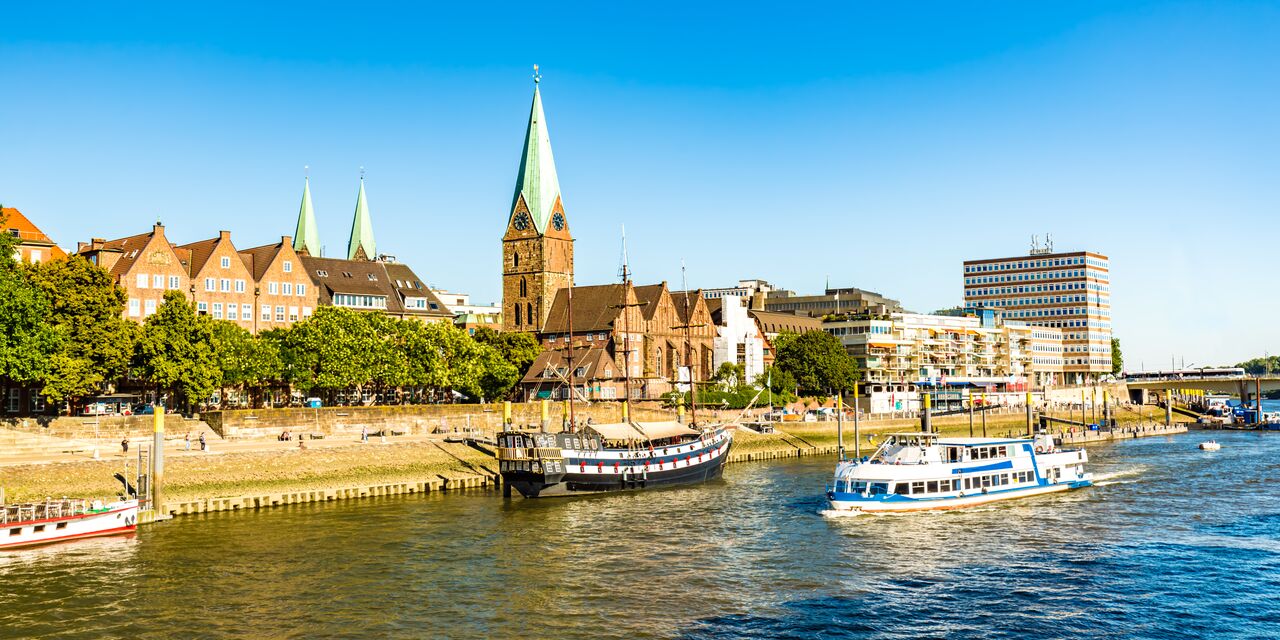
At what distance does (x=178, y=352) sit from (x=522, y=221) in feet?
264

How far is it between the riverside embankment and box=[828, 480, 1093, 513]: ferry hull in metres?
30.6

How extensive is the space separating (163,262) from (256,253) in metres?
17.7

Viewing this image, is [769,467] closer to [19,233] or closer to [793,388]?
[793,388]

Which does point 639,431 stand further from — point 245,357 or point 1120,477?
point 245,357

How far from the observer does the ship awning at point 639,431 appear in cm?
8206

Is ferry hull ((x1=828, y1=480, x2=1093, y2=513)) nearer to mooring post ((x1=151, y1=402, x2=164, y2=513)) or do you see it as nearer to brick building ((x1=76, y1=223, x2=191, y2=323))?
mooring post ((x1=151, y1=402, x2=164, y2=513))

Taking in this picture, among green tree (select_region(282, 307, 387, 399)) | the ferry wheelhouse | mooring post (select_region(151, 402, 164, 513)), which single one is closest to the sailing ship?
the ferry wheelhouse

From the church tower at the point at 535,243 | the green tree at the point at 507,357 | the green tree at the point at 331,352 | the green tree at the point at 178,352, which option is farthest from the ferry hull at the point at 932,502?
the church tower at the point at 535,243

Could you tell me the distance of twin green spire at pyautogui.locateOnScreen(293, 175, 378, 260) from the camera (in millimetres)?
179375

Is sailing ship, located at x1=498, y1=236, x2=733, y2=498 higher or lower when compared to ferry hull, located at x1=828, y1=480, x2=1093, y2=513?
higher

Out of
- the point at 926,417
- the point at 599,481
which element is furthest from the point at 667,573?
the point at 926,417

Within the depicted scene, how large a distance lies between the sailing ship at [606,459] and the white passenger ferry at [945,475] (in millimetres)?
15605

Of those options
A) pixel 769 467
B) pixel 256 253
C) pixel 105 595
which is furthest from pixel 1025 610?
pixel 256 253

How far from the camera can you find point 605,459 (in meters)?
78.0
